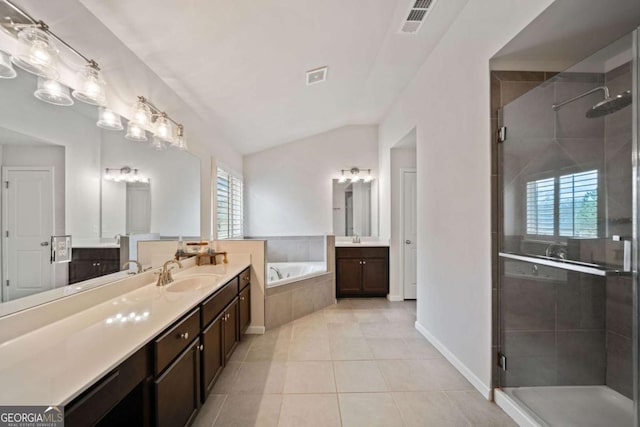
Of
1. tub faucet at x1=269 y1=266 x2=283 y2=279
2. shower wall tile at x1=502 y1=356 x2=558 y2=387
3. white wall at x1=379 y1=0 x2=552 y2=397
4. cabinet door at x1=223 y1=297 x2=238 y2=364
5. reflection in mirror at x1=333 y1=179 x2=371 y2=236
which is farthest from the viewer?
reflection in mirror at x1=333 y1=179 x2=371 y2=236

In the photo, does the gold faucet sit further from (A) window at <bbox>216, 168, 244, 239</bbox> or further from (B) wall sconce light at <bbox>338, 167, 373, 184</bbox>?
(B) wall sconce light at <bbox>338, 167, 373, 184</bbox>

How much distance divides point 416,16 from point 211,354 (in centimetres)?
309

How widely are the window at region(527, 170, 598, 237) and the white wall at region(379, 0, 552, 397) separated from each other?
282mm

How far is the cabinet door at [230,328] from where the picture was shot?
2262 mm

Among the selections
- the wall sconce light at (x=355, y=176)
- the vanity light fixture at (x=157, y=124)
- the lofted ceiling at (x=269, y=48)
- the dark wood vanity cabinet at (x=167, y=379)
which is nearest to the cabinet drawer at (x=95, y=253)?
the dark wood vanity cabinet at (x=167, y=379)

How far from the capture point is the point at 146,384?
1197mm

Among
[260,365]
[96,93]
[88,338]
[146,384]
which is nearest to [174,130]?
[96,93]

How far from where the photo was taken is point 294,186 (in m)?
5.17

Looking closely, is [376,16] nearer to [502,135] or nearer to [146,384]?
[502,135]

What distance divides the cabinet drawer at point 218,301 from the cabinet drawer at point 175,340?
0.11 metres

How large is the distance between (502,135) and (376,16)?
1.39 m

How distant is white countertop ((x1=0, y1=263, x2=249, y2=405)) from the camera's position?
32.2 inches

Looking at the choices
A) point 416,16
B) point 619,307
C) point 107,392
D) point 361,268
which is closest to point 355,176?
point 361,268

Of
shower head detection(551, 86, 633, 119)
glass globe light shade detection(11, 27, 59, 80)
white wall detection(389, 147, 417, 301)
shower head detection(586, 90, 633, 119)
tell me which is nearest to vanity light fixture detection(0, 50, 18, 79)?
glass globe light shade detection(11, 27, 59, 80)
